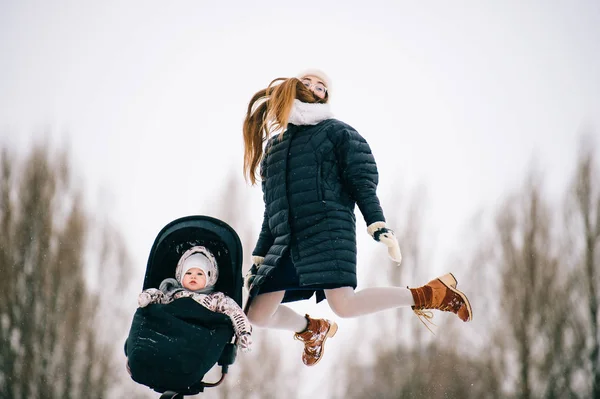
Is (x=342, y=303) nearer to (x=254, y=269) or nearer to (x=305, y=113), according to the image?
(x=254, y=269)

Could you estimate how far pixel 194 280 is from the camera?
350 centimetres

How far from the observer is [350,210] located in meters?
3.67

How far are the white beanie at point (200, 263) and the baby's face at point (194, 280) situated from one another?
0.02 metres

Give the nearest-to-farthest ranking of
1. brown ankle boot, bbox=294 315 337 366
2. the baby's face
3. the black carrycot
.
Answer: the black carrycot, the baby's face, brown ankle boot, bbox=294 315 337 366

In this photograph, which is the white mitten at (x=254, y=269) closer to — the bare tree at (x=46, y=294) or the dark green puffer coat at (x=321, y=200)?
the dark green puffer coat at (x=321, y=200)

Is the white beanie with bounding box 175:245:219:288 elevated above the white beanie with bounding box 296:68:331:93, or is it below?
below

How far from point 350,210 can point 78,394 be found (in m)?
6.30

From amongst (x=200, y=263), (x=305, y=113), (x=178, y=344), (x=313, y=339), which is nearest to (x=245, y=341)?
(x=178, y=344)

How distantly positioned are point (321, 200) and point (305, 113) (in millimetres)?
486

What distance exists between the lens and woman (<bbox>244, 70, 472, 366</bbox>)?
11.5 ft

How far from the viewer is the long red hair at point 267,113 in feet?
12.1

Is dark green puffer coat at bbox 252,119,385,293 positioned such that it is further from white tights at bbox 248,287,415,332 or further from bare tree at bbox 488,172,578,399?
bare tree at bbox 488,172,578,399

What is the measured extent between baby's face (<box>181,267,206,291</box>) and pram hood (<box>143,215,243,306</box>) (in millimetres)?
117

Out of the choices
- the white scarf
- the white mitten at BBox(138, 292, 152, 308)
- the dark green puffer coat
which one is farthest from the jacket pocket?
the white mitten at BBox(138, 292, 152, 308)
